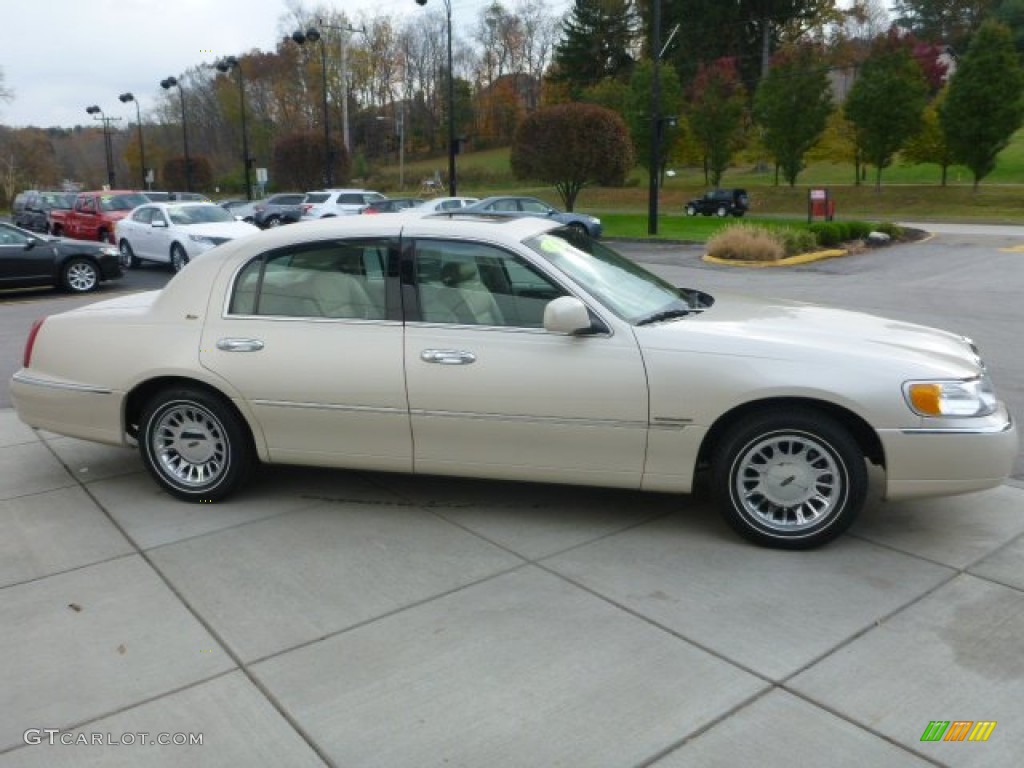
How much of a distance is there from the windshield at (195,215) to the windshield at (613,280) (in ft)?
50.4

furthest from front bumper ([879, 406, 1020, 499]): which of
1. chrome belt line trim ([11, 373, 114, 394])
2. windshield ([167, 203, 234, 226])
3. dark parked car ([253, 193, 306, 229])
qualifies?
dark parked car ([253, 193, 306, 229])

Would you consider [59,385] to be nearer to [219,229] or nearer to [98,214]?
[219,229]

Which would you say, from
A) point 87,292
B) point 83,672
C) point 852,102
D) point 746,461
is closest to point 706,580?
point 746,461

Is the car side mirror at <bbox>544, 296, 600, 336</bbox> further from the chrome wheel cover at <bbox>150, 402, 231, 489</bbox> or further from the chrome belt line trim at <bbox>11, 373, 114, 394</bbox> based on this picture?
the chrome belt line trim at <bbox>11, 373, 114, 394</bbox>

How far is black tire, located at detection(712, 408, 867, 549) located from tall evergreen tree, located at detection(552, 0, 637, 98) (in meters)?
78.7

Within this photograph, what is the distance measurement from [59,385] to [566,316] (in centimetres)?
306

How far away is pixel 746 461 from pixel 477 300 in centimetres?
155

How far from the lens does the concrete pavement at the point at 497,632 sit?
2834mm

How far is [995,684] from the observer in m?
3.07

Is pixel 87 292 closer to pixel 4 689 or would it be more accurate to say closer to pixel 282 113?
pixel 4 689

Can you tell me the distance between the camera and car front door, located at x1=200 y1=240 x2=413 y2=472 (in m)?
4.49

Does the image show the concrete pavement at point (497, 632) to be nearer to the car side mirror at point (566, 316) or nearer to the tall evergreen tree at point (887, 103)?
the car side mirror at point (566, 316)

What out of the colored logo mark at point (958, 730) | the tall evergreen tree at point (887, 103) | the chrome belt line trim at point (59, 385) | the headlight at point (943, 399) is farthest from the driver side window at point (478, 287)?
the tall evergreen tree at point (887, 103)

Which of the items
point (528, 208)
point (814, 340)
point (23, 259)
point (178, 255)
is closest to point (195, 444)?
point (814, 340)
